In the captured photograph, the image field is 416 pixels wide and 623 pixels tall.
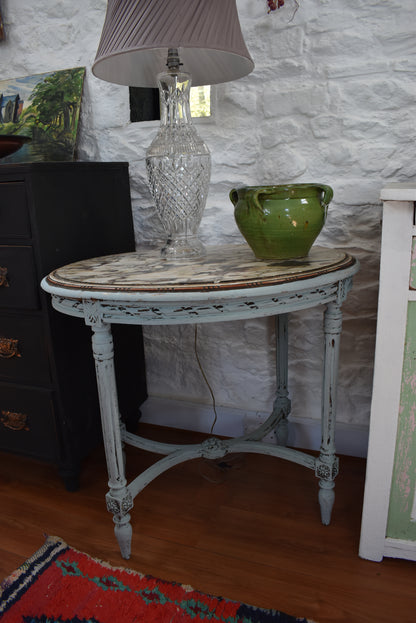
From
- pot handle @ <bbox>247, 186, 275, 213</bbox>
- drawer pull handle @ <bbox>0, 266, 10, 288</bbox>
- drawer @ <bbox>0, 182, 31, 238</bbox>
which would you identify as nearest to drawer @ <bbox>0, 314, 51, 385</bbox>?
drawer pull handle @ <bbox>0, 266, 10, 288</bbox>

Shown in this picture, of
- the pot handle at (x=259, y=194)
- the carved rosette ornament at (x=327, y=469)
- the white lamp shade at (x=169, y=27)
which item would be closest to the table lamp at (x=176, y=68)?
the white lamp shade at (x=169, y=27)

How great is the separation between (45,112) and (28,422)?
1.21 meters

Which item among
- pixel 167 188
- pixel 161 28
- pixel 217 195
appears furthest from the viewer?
pixel 217 195

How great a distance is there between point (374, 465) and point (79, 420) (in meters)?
0.97

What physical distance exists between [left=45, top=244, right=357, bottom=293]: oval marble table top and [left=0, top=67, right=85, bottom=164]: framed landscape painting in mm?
698

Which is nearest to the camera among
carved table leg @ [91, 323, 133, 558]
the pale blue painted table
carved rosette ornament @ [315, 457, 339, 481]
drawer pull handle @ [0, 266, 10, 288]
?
the pale blue painted table

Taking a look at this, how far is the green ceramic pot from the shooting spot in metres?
1.10

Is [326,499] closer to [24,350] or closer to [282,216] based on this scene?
[282,216]

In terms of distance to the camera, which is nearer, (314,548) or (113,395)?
(113,395)

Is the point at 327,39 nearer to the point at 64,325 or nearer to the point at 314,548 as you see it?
the point at 64,325

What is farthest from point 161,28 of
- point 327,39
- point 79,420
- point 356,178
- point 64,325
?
point 79,420

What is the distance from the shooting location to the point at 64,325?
1466mm

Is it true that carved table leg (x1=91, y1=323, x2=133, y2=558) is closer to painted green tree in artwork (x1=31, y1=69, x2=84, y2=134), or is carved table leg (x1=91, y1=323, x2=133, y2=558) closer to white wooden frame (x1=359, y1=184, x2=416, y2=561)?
white wooden frame (x1=359, y1=184, x2=416, y2=561)

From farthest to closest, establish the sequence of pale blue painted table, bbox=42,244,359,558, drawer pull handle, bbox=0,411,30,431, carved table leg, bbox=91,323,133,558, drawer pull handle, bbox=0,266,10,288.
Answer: drawer pull handle, bbox=0,411,30,431 < drawer pull handle, bbox=0,266,10,288 < carved table leg, bbox=91,323,133,558 < pale blue painted table, bbox=42,244,359,558
